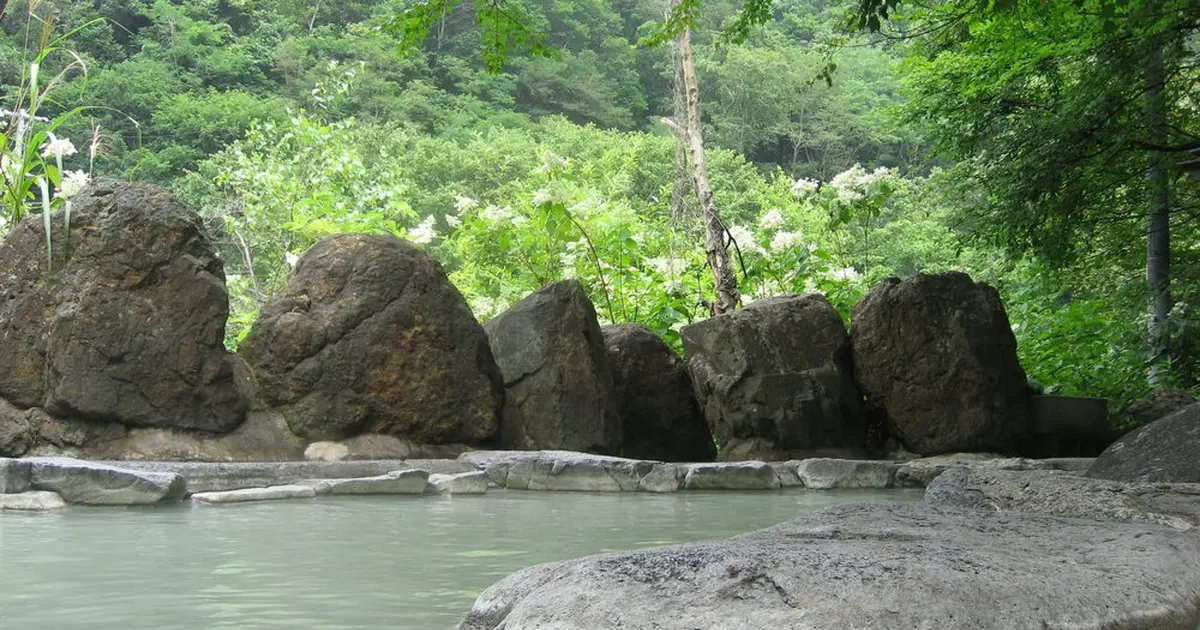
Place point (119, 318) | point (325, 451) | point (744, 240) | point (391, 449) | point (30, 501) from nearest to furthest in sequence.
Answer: point (30, 501)
point (119, 318)
point (325, 451)
point (391, 449)
point (744, 240)

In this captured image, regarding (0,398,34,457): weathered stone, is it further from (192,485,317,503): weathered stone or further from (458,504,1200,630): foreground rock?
(458,504,1200,630): foreground rock

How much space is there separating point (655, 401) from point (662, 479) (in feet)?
7.51

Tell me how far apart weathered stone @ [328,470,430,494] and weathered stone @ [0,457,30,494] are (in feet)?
5.62

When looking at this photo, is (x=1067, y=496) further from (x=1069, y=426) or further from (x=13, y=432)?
(x=13, y=432)

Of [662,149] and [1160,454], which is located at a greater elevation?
[662,149]

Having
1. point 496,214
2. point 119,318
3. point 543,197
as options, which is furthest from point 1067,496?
point 496,214

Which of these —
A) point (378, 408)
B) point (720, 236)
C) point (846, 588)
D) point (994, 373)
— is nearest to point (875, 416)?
point (994, 373)

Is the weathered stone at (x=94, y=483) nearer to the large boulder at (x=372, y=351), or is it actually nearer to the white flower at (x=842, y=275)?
the large boulder at (x=372, y=351)

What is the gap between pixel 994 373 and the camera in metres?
9.88

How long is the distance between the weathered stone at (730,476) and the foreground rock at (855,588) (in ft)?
14.9

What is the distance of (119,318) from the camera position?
7895 millimetres

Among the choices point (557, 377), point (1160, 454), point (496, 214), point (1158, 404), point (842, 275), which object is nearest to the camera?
point (1160, 454)

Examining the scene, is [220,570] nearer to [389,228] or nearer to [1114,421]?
[1114,421]

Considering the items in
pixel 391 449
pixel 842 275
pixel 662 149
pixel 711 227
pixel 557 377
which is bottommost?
pixel 391 449
